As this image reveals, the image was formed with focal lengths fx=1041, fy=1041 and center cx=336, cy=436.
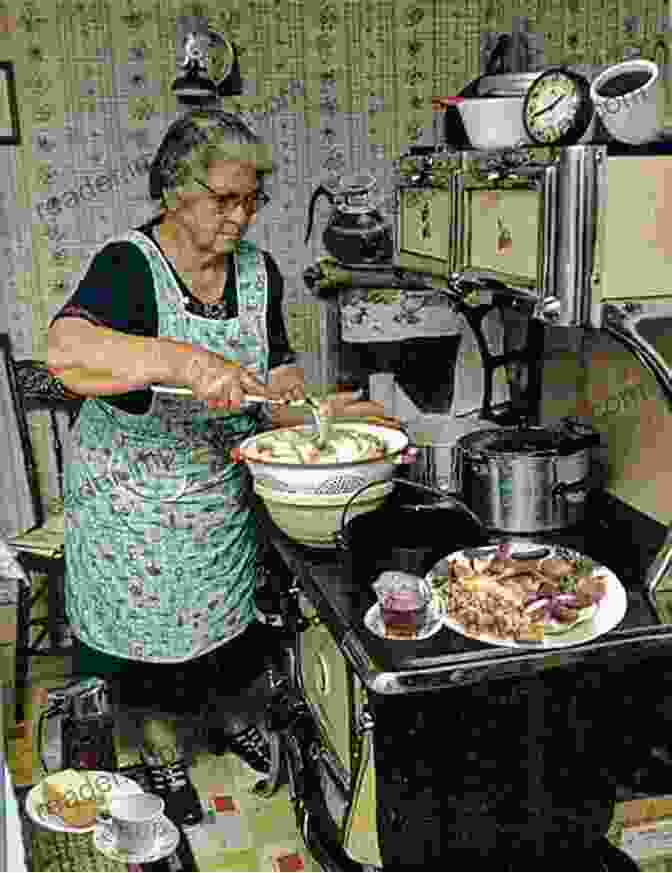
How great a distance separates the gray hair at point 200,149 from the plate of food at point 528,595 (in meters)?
0.80

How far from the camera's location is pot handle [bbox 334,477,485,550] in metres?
1.58

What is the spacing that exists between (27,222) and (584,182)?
6.22 feet

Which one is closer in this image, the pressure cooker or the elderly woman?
the pressure cooker

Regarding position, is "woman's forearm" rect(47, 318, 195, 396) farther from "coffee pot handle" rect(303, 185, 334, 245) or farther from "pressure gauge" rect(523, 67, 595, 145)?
"coffee pot handle" rect(303, 185, 334, 245)

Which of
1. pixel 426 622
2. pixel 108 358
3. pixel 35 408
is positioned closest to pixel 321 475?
pixel 426 622

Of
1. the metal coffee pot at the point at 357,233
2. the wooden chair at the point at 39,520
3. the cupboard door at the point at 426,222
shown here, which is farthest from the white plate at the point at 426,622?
the wooden chair at the point at 39,520

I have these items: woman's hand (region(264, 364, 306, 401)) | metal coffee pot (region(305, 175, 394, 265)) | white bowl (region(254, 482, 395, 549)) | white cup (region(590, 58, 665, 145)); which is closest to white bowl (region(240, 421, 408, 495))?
white bowl (region(254, 482, 395, 549))

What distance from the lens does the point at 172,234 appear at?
1.90 m

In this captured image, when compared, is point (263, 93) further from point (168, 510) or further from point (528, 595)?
point (528, 595)

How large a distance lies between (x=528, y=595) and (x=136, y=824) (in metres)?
0.88

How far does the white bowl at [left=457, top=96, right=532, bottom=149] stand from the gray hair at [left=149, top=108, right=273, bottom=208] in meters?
0.39

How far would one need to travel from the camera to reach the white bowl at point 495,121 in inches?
63.3

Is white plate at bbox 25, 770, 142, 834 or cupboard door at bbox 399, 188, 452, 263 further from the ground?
cupboard door at bbox 399, 188, 452, 263

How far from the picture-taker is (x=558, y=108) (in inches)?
54.6
